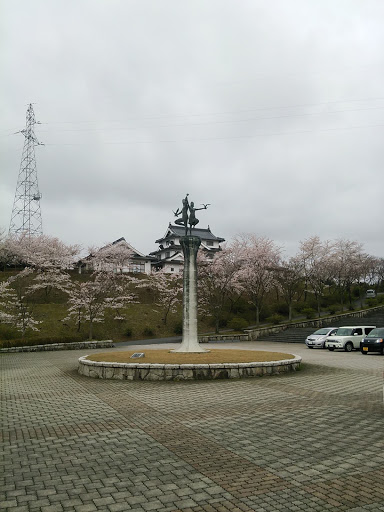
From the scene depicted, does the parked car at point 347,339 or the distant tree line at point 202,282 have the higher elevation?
the distant tree line at point 202,282

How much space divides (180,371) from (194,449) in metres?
7.12

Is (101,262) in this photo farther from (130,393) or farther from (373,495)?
(373,495)

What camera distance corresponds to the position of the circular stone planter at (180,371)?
43.6ft

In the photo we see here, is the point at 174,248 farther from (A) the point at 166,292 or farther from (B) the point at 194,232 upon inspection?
(A) the point at 166,292

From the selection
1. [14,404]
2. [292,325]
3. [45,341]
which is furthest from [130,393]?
[292,325]

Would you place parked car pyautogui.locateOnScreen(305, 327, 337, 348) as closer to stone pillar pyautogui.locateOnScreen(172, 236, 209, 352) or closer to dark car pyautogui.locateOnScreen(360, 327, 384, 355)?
dark car pyautogui.locateOnScreen(360, 327, 384, 355)

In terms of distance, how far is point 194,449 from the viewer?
6215 millimetres

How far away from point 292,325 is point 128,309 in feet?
57.5

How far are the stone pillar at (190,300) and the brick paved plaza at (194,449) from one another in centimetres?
681

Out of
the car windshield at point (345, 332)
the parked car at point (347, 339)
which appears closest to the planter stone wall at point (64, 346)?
the parked car at point (347, 339)

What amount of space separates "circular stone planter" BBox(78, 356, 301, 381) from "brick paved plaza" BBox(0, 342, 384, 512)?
1705 mm

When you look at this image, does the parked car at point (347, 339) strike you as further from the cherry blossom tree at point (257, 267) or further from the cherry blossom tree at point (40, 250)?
the cherry blossom tree at point (40, 250)

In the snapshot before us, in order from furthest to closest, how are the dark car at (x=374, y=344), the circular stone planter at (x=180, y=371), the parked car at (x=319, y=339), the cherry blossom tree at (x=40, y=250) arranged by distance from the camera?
1. the cherry blossom tree at (x=40, y=250)
2. the parked car at (x=319, y=339)
3. the dark car at (x=374, y=344)
4. the circular stone planter at (x=180, y=371)

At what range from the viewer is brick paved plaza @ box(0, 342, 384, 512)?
4516 millimetres
